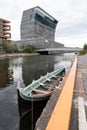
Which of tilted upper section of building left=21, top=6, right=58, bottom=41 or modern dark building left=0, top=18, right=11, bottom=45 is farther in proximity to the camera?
tilted upper section of building left=21, top=6, right=58, bottom=41

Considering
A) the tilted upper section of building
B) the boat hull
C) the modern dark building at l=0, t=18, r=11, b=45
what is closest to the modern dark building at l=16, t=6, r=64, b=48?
the tilted upper section of building

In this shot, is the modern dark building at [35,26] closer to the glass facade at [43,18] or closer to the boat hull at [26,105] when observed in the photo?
the glass facade at [43,18]

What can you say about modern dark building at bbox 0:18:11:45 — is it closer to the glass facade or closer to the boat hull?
the glass facade

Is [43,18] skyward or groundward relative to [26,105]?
skyward

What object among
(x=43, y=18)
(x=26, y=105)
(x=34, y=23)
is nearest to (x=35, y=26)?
(x=34, y=23)

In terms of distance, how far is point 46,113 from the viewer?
162 inches

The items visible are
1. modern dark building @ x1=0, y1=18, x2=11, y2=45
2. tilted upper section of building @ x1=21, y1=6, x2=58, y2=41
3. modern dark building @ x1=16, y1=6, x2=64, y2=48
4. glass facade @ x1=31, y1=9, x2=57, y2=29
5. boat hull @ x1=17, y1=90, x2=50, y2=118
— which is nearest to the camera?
boat hull @ x1=17, y1=90, x2=50, y2=118

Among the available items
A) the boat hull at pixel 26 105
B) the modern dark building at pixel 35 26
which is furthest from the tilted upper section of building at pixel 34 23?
the boat hull at pixel 26 105

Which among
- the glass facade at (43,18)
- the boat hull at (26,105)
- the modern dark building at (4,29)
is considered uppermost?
the glass facade at (43,18)

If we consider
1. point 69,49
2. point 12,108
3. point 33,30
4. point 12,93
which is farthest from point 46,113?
point 33,30

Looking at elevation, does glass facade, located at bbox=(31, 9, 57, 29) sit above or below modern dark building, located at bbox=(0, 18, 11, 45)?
above

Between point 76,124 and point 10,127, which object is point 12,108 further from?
point 76,124

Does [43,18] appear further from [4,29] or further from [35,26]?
[4,29]

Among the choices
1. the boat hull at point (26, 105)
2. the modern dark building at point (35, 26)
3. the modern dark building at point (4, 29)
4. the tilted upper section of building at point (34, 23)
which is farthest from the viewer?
the tilted upper section of building at point (34, 23)
